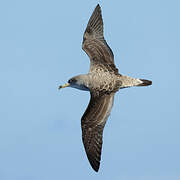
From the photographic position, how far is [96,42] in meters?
24.2

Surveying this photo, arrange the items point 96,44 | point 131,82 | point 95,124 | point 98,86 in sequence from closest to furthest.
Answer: point 95,124 → point 98,86 → point 131,82 → point 96,44

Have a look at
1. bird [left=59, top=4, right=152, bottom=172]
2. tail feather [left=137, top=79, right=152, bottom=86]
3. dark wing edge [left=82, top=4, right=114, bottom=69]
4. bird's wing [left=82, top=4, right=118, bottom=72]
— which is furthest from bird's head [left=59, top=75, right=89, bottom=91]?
tail feather [left=137, top=79, right=152, bottom=86]

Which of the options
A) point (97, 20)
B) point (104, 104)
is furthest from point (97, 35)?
point (104, 104)

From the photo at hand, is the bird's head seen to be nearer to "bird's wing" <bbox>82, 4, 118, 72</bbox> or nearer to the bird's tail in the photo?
"bird's wing" <bbox>82, 4, 118, 72</bbox>

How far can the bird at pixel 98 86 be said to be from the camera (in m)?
21.3

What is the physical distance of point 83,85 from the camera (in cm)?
2233

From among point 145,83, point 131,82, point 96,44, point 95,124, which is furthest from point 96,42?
point 95,124

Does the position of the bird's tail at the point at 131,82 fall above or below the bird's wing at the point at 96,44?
below

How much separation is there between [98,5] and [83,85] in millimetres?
4836

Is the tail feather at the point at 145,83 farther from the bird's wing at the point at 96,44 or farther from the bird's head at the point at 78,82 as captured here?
the bird's head at the point at 78,82

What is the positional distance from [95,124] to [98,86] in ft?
5.59

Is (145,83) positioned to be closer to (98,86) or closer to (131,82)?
Answer: (131,82)

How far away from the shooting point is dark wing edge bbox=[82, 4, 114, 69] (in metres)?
23.5

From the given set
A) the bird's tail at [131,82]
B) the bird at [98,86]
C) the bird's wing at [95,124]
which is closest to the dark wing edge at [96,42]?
the bird at [98,86]
